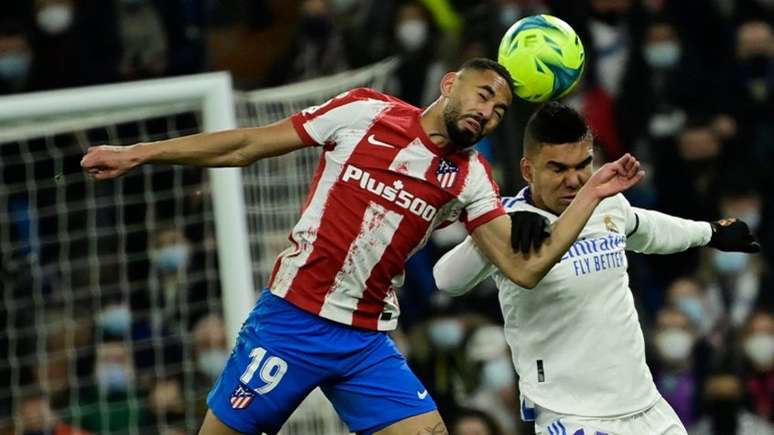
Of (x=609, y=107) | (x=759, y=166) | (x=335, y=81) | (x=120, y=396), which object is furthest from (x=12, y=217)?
(x=759, y=166)

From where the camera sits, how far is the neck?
5.72 metres

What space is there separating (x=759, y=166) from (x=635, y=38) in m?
1.08

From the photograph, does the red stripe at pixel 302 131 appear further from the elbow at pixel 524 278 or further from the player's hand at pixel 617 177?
the player's hand at pixel 617 177

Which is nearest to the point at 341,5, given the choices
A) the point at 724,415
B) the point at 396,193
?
the point at 724,415

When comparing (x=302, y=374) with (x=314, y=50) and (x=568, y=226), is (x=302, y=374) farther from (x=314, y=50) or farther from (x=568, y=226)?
(x=314, y=50)

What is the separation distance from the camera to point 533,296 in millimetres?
5672

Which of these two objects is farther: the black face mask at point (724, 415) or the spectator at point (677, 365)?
the spectator at point (677, 365)

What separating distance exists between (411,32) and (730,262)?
241 cm

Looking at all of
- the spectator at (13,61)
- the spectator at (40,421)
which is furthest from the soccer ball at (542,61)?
the spectator at (13,61)

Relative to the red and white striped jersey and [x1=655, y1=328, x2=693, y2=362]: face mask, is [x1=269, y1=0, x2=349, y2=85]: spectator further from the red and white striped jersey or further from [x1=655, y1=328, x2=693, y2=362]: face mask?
the red and white striped jersey

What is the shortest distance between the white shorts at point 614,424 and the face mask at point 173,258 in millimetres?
3293

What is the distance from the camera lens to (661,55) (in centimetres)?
1036

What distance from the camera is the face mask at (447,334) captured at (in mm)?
9367

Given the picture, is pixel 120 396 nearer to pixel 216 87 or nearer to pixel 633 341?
pixel 216 87
